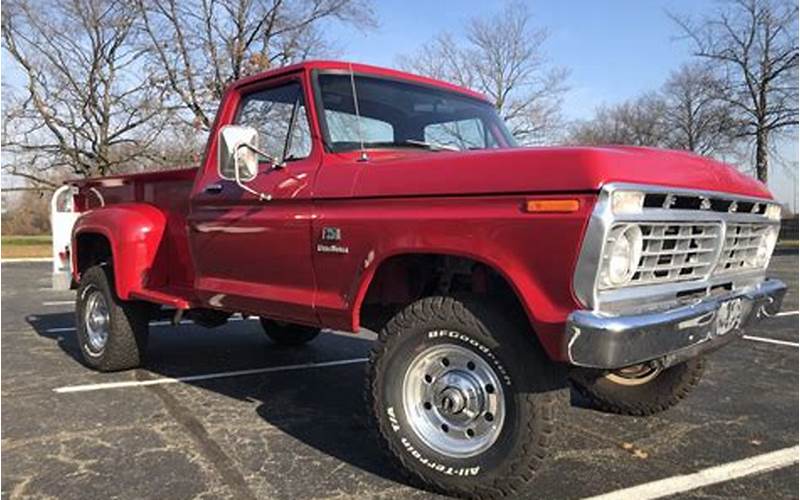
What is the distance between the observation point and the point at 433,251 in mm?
3508

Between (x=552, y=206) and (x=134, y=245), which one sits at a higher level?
(x=552, y=206)

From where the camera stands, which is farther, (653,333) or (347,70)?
(347,70)

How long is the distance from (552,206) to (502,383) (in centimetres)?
85

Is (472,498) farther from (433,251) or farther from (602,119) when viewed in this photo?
(602,119)

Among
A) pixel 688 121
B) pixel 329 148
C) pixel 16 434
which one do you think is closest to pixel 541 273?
pixel 329 148

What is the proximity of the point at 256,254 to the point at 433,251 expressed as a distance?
1.49m

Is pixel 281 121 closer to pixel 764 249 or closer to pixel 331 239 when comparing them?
pixel 331 239

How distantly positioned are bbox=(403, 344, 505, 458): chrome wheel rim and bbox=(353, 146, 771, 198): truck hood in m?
0.79

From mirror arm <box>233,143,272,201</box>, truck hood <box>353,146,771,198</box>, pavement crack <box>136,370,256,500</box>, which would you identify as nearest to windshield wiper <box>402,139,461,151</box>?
truck hood <box>353,146,771,198</box>

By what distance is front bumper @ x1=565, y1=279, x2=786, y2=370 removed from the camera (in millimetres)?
2967

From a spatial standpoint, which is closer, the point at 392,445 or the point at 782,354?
A: the point at 392,445

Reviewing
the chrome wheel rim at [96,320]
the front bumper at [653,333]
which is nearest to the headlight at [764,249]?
the front bumper at [653,333]

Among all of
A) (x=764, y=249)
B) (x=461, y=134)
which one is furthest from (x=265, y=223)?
(x=764, y=249)

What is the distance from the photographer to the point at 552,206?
121 inches
